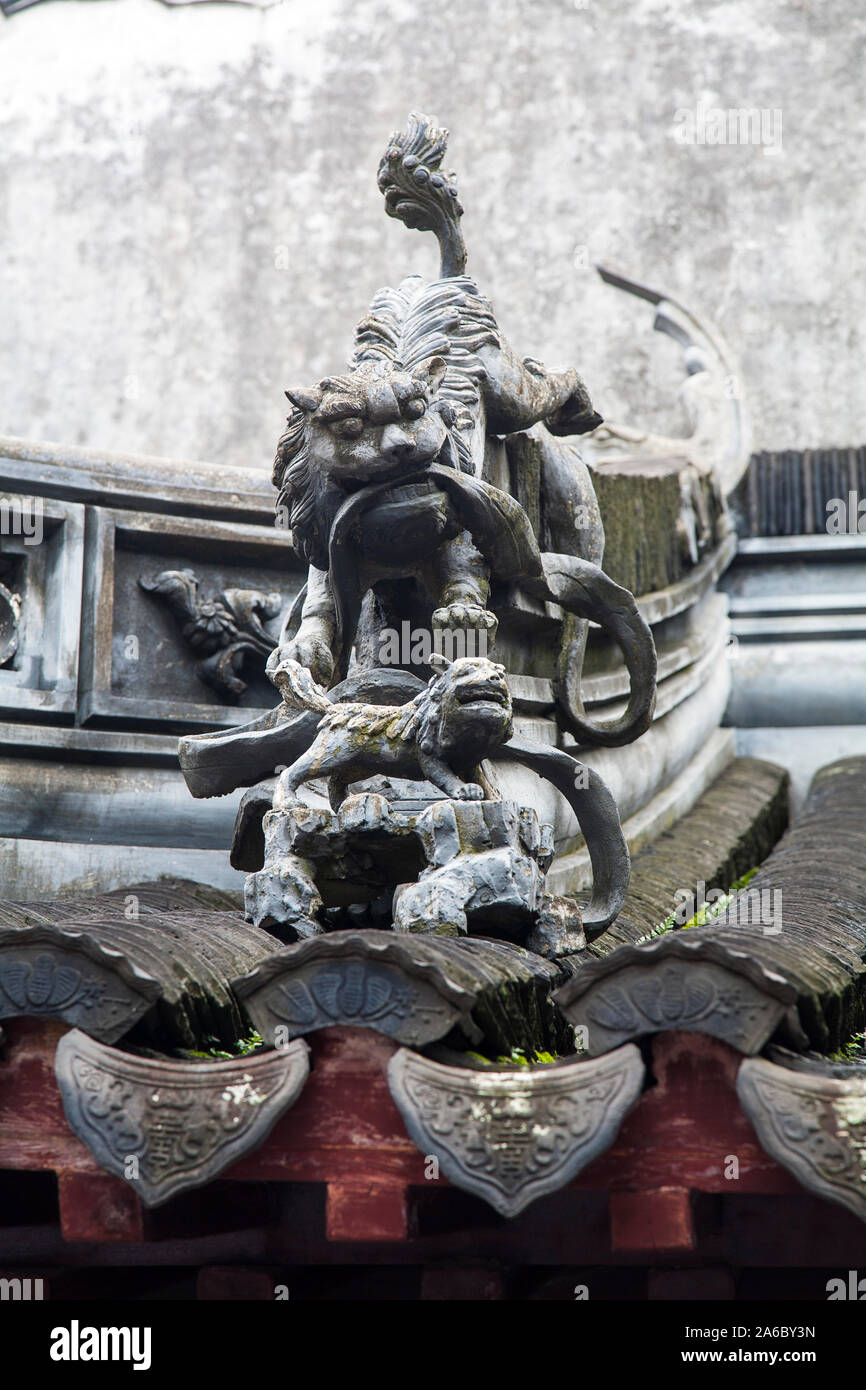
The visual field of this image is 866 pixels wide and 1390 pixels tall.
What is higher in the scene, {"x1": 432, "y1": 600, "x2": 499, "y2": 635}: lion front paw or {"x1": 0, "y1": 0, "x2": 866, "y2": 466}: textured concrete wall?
{"x1": 0, "y1": 0, "x2": 866, "y2": 466}: textured concrete wall

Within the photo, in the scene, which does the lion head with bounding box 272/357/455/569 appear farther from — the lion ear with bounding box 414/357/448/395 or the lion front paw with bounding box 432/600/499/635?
the lion front paw with bounding box 432/600/499/635

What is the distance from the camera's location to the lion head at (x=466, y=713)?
11.4ft

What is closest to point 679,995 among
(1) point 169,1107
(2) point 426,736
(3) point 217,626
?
(1) point 169,1107

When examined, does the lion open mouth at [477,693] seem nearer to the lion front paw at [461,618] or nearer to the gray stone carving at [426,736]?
the gray stone carving at [426,736]

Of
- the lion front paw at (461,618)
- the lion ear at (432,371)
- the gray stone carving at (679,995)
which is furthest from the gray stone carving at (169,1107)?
the lion ear at (432,371)

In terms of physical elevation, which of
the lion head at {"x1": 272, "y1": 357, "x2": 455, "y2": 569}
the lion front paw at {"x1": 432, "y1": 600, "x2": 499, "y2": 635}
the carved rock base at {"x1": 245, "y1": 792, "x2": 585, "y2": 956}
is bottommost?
the carved rock base at {"x1": 245, "y1": 792, "x2": 585, "y2": 956}

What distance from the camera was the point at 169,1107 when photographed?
265 centimetres

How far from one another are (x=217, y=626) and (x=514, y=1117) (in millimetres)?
2807

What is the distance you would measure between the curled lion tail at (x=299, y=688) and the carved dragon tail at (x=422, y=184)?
1189 millimetres

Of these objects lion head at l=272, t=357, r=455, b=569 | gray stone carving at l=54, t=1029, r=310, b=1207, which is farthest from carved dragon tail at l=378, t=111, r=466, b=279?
gray stone carving at l=54, t=1029, r=310, b=1207

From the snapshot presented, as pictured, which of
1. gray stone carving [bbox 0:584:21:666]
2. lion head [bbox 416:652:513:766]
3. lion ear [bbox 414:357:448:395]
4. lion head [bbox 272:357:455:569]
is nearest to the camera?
lion head [bbox 416:652:513:766]

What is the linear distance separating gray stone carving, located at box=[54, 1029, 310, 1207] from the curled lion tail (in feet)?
3.90

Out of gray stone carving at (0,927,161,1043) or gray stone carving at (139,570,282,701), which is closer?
gray stone carving at (0,927,161,1043)

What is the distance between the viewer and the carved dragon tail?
14.4 ft
